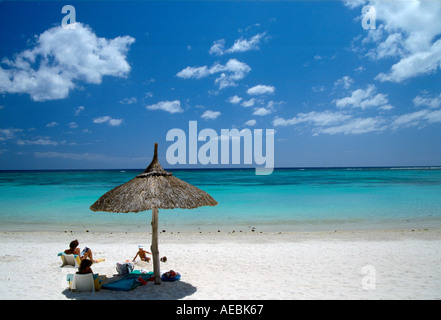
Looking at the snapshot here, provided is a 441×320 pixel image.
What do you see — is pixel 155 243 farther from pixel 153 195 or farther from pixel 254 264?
pixel 254 264

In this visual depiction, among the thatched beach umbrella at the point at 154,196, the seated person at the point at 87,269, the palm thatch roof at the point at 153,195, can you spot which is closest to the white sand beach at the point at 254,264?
the seated person at the point at 87,269

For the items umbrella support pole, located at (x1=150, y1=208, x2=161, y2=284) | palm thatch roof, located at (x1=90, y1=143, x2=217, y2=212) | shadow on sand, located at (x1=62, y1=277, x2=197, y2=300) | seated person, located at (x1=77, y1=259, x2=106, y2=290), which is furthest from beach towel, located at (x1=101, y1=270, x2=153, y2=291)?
palm thatch roof, located at (x1=90, y1=143, x2=217, y2=212)

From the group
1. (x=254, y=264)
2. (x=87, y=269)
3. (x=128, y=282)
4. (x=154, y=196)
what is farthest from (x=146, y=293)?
(x=254, y=264)

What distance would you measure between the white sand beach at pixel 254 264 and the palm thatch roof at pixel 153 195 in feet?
5.27

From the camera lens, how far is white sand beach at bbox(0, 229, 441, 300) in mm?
5254

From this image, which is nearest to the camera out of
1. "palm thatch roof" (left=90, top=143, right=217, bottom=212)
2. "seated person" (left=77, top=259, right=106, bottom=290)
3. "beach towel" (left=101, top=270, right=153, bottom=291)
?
"palm thatch roof" (left=90, top=143, right=217, bottom=212)

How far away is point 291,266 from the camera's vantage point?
22.9 ft

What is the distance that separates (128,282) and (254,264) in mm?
3058

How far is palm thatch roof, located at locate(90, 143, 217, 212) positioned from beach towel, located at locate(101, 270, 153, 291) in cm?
149

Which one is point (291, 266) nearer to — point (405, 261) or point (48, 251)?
point (405, 261)

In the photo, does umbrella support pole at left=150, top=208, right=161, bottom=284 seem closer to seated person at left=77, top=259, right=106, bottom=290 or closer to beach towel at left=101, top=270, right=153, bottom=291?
beach towel at left=101, top=270, right=153, bottom=291

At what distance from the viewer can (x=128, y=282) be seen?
5.60 metres

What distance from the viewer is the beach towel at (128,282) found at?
5.41 meters
